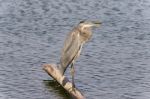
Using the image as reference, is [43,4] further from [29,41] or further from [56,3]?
[29,41]

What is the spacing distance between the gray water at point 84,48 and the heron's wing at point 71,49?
7.71 ft

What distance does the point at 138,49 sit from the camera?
2672 centimetres

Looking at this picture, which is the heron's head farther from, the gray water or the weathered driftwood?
the gray water

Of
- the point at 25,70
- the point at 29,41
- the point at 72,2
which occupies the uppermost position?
the point at 25,70

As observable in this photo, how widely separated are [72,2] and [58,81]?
21016 mm

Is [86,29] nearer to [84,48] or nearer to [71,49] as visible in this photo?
[71,49]

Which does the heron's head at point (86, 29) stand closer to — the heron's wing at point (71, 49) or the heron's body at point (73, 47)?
the heron's body at point (73, 47)

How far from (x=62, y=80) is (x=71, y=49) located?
7.42 feet

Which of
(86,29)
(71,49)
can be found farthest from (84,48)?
(86,29)

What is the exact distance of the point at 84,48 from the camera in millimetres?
26625

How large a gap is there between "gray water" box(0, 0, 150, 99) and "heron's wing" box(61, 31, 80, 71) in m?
2.35

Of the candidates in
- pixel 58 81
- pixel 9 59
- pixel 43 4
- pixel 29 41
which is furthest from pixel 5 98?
pixel 43 4

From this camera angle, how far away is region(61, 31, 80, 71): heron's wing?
1766 centimetres

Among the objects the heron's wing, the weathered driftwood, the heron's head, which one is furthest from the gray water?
the heron's head
